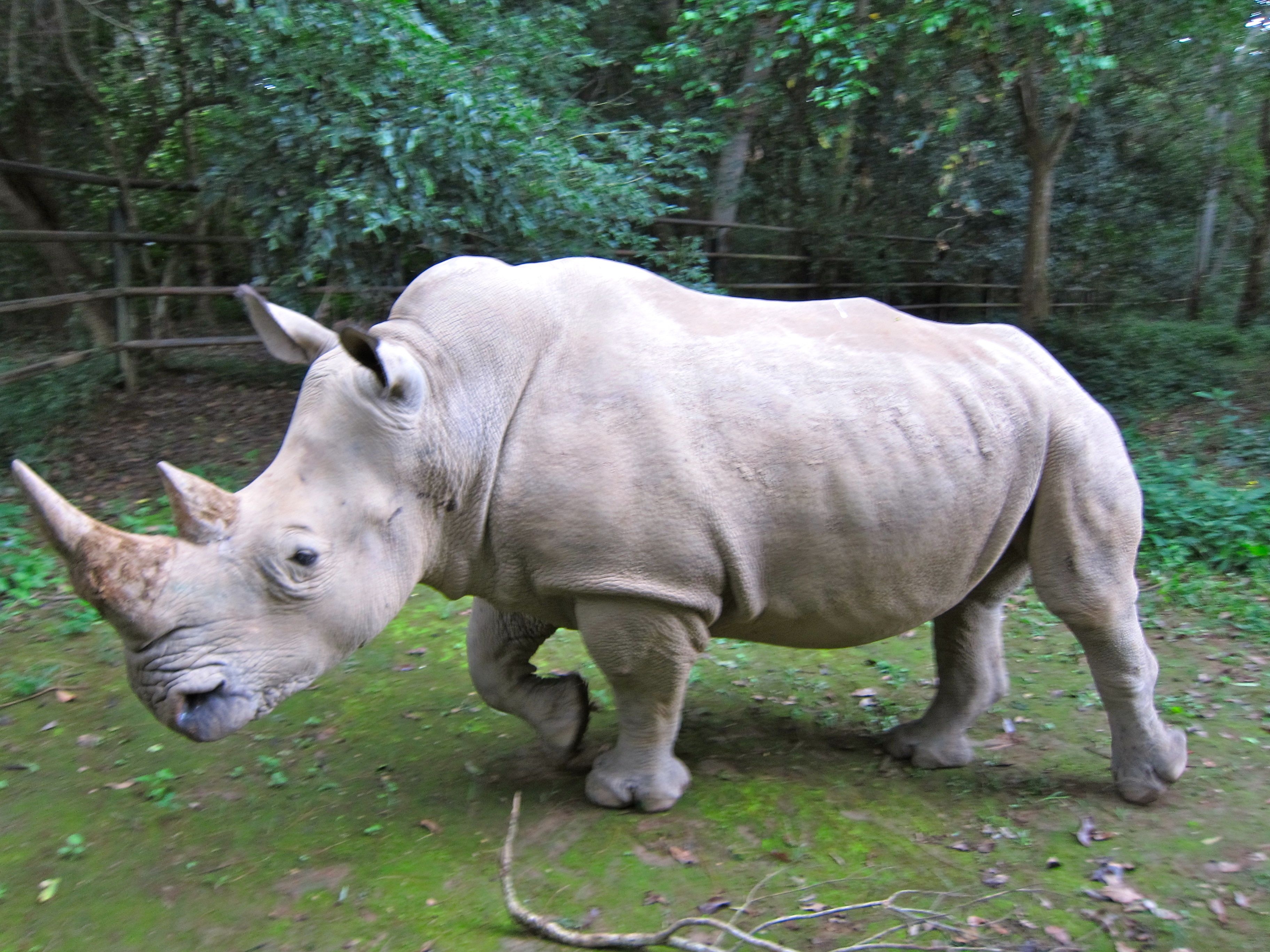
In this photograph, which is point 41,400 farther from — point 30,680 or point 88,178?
point 30,680

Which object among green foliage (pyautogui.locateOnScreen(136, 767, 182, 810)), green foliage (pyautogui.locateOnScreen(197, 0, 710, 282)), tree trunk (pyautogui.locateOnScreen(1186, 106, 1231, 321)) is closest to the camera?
green foliage (pyautogui.locateOnScreen(136, 767, 182, 810))

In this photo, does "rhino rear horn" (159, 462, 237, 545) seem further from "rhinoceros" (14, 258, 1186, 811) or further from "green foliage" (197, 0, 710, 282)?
"green foliage" (197, 0, 710, 282)

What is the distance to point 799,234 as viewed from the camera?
12.6 meters

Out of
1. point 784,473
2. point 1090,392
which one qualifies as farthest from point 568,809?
point 1090,392

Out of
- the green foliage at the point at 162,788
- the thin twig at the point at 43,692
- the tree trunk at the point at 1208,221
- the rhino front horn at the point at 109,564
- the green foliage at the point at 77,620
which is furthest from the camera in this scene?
the tree trunk at the point at 1208,221

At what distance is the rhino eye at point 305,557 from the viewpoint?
293 centimetres

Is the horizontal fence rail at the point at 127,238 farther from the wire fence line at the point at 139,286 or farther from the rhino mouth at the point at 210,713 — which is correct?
the rhino mouth at the point at 210,713

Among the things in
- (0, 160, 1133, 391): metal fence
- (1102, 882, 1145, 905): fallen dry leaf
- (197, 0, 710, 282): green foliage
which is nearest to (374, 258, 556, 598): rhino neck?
(1102, 882, 1145, 905): fallen dry leaf

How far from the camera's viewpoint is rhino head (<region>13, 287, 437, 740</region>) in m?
2.81

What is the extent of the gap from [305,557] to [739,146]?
9.06 m

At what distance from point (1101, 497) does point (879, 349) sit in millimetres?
940

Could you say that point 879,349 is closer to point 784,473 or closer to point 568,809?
point 784,473

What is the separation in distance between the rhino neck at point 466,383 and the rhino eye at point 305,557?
0.38m

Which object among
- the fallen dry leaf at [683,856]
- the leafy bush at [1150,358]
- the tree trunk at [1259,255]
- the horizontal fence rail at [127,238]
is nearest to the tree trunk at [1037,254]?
the leafy bush at [1150,358]
